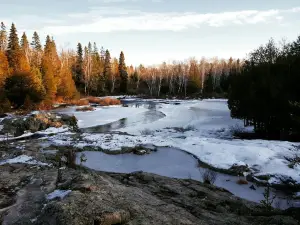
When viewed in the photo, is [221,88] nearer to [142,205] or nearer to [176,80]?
[176,80]

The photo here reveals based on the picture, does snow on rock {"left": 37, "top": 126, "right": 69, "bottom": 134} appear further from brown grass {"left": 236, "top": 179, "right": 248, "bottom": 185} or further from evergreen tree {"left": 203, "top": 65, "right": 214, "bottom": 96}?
evergreen tree {"left": 203, "top": 65, "right": 214, "bottom": 96}

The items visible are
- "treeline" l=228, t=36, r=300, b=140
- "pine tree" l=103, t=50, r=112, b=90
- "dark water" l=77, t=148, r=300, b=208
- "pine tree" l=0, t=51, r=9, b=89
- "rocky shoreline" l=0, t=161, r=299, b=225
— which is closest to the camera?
"rocky shoreline" l=0, t=161, r=299, b=225

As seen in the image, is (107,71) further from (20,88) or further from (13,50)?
(20,88)

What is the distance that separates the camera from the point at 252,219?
5.84 m

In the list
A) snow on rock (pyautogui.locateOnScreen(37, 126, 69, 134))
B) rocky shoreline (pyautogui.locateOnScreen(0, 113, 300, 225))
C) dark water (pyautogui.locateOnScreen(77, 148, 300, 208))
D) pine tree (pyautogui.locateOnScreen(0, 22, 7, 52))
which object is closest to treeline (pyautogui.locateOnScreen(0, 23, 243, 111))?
pine tree (pyautogui.locateOnScreen(0, 22, 7, 52))

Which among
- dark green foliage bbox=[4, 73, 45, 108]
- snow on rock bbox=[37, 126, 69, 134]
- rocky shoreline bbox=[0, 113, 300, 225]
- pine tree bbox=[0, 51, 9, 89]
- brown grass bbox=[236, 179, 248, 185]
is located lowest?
brown grass bbox=[236, 179, 248, 185]

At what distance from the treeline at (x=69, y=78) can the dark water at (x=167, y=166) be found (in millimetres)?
23130

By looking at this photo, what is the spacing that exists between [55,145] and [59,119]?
391 inches

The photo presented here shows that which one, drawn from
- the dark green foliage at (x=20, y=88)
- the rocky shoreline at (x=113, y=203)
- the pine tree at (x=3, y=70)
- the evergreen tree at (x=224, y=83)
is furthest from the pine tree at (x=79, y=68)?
the rocky shoreline at (x=113, y=203)

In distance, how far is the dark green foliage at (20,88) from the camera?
113 feet

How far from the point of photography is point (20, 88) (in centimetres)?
3456

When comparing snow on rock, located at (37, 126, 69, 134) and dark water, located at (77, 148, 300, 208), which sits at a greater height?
snow on rock, located at (37, 126, 69, 134)

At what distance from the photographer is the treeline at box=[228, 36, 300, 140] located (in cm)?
1728

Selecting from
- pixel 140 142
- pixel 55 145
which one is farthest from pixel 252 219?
pixel 55 145
